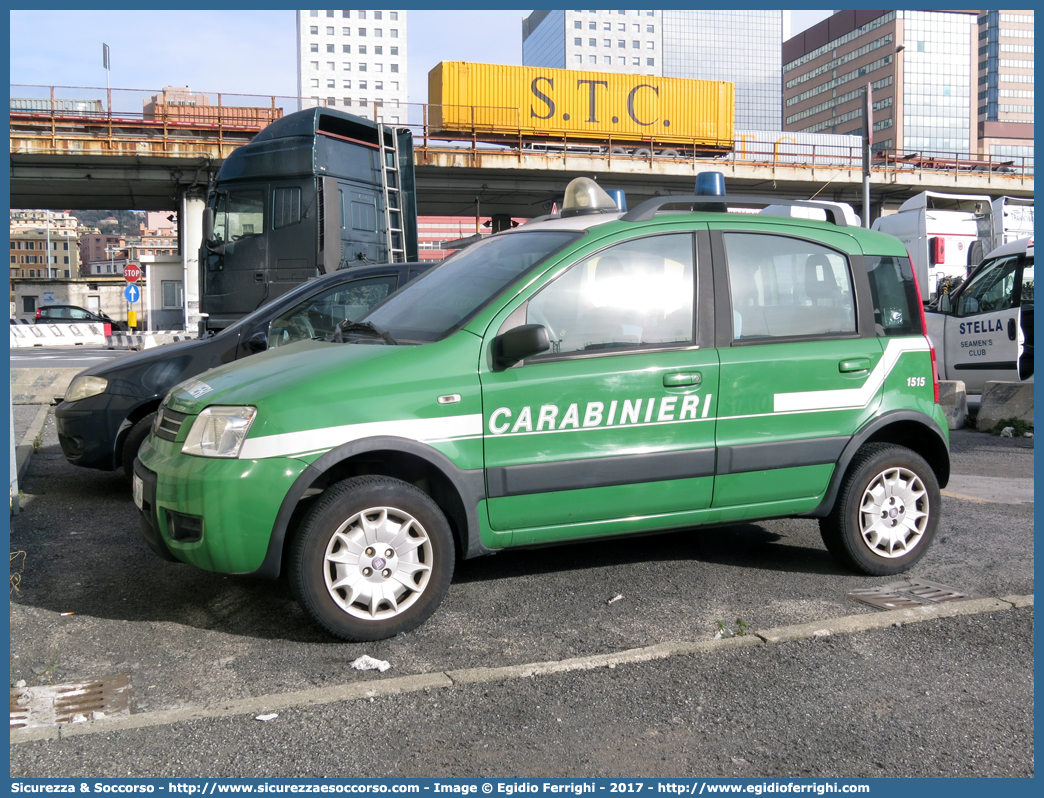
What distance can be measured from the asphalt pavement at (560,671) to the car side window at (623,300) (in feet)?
4.03

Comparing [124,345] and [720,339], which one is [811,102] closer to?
[124,345]

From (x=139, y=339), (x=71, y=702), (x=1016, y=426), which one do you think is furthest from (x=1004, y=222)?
(x=139, y=339)

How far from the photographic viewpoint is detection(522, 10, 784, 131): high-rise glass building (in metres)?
154

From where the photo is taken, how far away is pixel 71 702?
3264 mm

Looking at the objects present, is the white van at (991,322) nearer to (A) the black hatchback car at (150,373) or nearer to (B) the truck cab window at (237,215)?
(A) the black hatchback car at (150,373)

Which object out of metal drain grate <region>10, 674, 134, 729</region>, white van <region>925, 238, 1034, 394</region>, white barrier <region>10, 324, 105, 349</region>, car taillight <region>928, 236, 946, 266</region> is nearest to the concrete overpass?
white barrier <region>10, 324, 105, 349</region>

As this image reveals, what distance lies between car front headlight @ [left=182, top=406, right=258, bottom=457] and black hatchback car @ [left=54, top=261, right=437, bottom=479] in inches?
92.5

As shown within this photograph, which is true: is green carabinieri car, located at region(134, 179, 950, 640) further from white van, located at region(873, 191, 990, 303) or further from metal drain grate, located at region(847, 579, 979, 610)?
white van, located at region(873, 191, 990, 303)

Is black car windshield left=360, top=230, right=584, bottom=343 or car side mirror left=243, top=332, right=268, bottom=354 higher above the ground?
black car windshield left=360, top=230, right=584, bottom=343

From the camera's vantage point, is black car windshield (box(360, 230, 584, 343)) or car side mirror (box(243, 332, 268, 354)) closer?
black car windshield (box(360, 230, 584, 343))

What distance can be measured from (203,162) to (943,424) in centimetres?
3227

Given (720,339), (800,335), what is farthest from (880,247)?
(720,339)

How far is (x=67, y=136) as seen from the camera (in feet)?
104

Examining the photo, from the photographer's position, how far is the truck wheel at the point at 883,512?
15.2 ft
